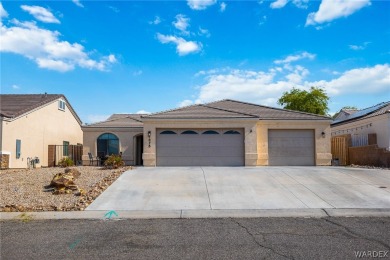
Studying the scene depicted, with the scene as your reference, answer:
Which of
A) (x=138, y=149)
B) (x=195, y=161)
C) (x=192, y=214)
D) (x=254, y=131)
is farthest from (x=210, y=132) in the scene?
(x=192, y=214)

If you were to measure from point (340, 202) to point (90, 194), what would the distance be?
8.49 metres

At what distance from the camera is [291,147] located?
21.4 meters

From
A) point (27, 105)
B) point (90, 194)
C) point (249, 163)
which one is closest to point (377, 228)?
point (90, 194)

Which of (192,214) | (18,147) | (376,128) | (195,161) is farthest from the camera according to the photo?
(18,147)

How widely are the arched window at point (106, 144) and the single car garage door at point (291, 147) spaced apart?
35.9 feet

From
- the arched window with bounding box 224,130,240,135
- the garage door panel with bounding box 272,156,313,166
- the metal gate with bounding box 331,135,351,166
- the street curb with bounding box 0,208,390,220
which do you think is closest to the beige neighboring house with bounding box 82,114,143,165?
the arched window with bounding box 224,130,240,135

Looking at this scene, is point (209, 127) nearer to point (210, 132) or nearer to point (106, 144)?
point (210, 132)

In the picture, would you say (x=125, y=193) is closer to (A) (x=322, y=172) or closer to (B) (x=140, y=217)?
(B) (x=140, y=217)

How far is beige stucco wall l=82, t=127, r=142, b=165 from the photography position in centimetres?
2484

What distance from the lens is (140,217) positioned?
9906 mm

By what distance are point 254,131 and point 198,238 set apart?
13762 mm

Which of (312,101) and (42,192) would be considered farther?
(312,101)

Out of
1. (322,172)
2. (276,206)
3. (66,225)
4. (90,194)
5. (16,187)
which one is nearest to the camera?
(66,225)

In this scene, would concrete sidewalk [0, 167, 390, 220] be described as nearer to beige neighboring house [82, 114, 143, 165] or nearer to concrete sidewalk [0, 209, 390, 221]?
concrete sidewalk [0, 209, 390, 221]
